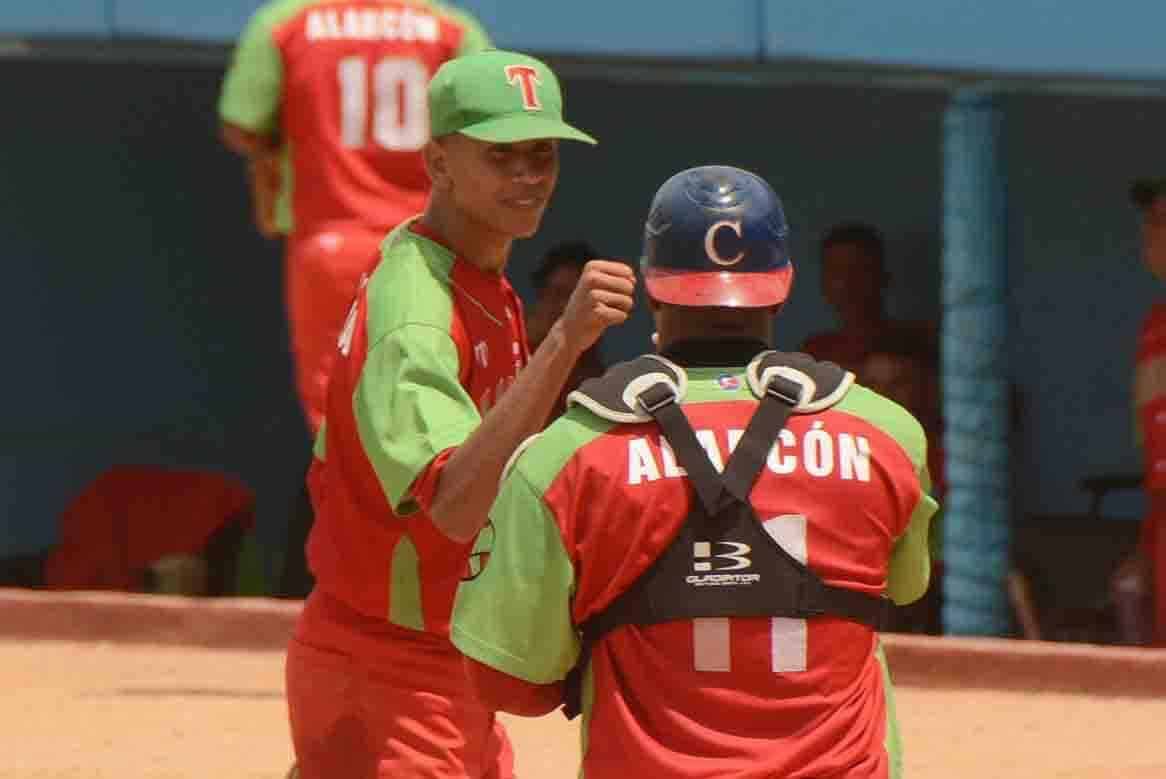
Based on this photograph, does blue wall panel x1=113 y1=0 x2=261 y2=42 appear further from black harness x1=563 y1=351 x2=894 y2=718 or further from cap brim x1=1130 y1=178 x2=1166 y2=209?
black harness x1=563 y1=351 x2=894 y2=718

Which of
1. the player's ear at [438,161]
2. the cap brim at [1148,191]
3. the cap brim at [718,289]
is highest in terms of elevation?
the cap brim at [718,289]

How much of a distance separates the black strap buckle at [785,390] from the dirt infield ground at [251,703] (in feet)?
12.1

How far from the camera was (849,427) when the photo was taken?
3998mm

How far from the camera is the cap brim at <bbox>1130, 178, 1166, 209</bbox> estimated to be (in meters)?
9.09

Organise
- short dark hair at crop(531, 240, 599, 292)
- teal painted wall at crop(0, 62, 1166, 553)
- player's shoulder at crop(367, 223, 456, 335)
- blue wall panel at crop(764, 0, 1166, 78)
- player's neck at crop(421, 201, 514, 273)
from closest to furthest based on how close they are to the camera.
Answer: player's shoulder at crop(367, 223, 456, 335) → player's neck at crop(421, 201, 514, 273) → blue wall panel at crop(764, 0, 1166, 78) → short dark hair at crop(531, 240, 599, 292) → teal painted wall at crop(0, 62, 1166, 553)

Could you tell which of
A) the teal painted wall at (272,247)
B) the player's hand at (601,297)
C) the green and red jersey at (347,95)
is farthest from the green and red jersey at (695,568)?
the teal painted wall at (272,247)

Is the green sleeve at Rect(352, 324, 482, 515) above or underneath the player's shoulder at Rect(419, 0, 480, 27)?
underneath

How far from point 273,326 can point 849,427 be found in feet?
26.3

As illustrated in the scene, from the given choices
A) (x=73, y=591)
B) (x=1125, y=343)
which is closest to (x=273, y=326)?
(x=73, y=591)

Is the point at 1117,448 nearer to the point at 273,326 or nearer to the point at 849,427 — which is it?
the point at 273,326

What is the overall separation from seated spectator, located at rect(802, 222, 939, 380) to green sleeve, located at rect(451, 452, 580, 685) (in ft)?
20.5

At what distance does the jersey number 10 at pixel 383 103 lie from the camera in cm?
839

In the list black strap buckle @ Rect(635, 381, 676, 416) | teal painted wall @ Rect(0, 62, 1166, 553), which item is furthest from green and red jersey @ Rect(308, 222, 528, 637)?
teal painted wall @ Rect(0, 62, 1166, 553)

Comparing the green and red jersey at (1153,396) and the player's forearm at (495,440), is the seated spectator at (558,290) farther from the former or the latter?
the player's forearm at (495,440)
